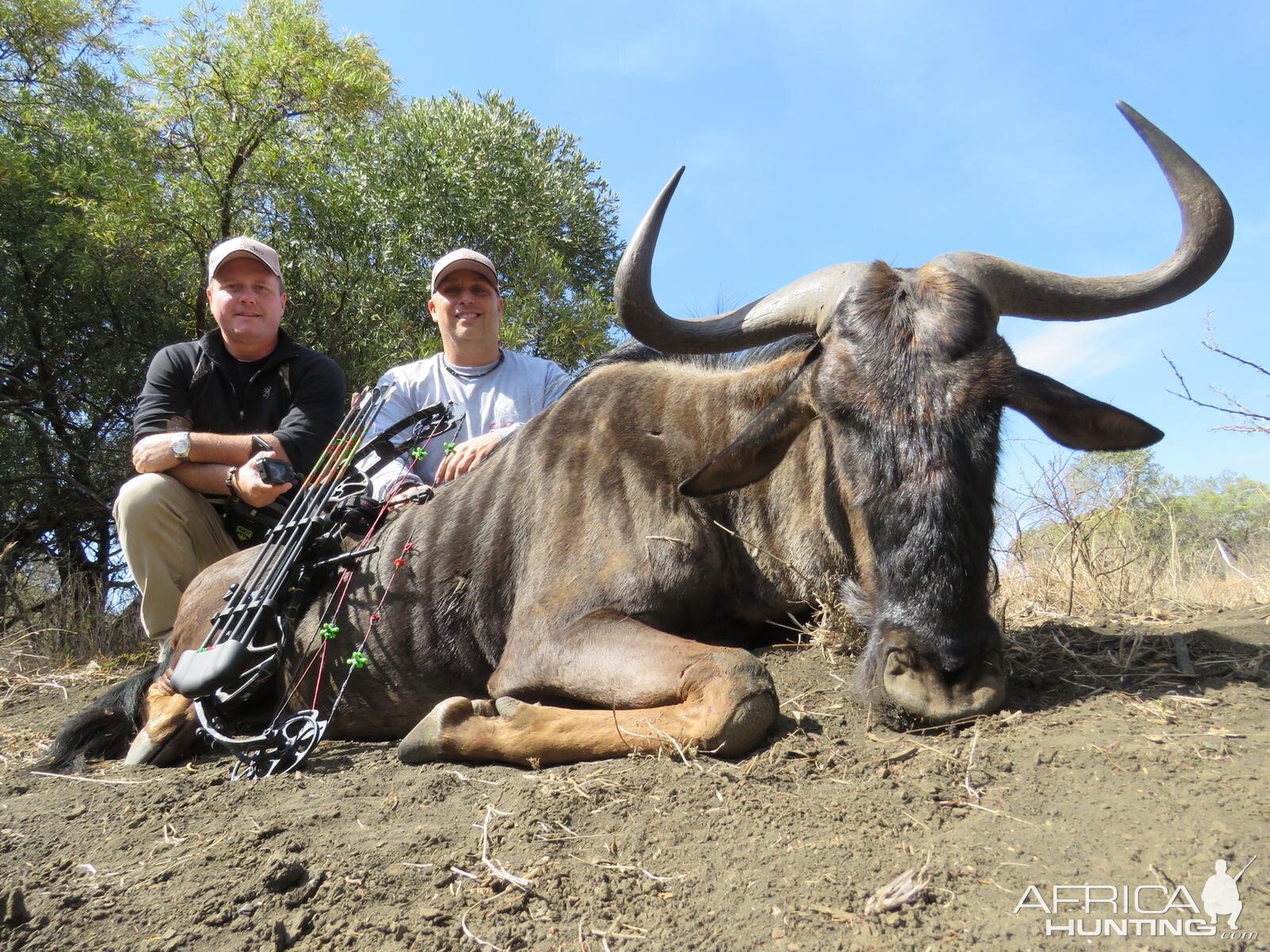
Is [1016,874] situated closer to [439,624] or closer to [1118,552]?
[439,624]

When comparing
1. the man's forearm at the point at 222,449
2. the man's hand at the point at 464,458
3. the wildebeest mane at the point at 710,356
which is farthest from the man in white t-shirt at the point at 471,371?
the wildebeest mane at the point at 710,356

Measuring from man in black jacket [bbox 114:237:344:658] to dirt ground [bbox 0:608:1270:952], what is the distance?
7.05 feet

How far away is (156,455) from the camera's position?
488 centimetres

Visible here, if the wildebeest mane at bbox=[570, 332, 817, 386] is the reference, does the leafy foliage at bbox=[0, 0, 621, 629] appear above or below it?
above

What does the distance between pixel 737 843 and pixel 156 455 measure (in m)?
4.20

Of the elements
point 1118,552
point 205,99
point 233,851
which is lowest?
point 233,851

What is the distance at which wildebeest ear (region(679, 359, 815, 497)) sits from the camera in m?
3.38

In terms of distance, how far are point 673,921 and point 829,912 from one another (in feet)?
1.10

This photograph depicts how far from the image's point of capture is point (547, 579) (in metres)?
3.66

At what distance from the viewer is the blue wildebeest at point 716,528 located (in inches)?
108

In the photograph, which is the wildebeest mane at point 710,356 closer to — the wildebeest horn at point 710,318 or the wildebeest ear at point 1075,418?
the wildebeest horn at point 710,318

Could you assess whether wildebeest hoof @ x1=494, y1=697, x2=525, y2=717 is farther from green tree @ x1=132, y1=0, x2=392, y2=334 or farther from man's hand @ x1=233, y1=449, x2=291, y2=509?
green tree @ x1=132, y1=0, x2=392, y2=334

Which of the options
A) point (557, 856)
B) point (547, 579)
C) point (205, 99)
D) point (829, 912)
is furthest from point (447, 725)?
point (205, 99)

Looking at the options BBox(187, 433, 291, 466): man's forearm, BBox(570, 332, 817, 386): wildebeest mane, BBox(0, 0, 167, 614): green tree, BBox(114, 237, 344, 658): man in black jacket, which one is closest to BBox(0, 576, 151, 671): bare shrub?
BBox(0, 0, 167, 614): green tree
